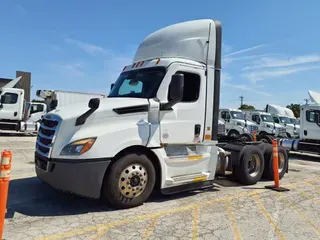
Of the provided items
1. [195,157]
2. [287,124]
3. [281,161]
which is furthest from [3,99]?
[287,124]

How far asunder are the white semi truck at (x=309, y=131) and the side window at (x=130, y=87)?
426 inches

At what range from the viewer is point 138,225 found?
14.4 feet

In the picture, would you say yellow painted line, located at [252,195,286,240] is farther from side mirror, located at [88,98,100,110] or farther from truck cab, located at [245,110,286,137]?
truck cab, located at [245,110,286,137]

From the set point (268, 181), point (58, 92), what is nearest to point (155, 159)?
point (268, 181)

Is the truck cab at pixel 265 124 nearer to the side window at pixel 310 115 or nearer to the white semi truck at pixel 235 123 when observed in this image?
the white semi truck at pixel 235 123

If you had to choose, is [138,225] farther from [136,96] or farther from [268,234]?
[136,96]

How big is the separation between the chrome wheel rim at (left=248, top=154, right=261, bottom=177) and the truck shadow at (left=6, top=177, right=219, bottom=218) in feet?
6.12

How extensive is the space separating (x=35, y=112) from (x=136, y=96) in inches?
684

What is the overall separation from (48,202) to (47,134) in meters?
1.30

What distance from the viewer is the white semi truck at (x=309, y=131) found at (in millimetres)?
13859

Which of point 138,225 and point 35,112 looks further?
point 35,112

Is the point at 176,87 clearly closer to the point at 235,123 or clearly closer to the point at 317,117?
the point at 317,117

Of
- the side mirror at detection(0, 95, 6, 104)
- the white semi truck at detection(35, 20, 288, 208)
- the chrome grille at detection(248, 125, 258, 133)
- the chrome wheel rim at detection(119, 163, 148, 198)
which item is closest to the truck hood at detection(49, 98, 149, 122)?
the white semi truck at detection(35, 20, 288, 208)

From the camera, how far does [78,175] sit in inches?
182
